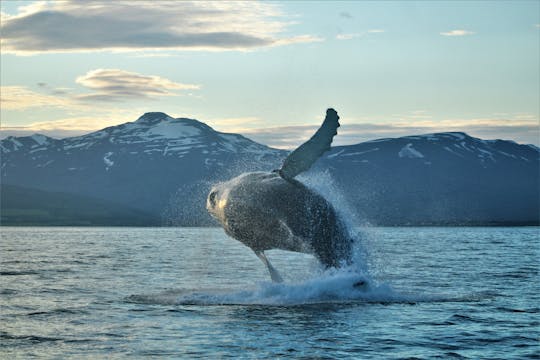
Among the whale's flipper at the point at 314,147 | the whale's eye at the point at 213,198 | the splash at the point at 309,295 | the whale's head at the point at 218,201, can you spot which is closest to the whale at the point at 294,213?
the whale's flipper at the point at 314,147

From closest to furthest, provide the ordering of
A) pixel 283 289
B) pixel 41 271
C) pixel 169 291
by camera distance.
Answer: pixel 283 289
pixel 169 291
pixel 41 271

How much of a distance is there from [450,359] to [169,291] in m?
10.9

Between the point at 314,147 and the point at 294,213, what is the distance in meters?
1.66

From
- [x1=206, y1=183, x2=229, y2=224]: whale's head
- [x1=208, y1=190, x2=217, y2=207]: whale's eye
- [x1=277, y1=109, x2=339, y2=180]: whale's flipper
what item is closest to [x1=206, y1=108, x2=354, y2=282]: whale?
[x1=277, y1=109, x2=339, y2=180]: whale's flipper

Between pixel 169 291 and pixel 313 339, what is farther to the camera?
pixel 169 291

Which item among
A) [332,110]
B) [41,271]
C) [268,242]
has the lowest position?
[41,271]

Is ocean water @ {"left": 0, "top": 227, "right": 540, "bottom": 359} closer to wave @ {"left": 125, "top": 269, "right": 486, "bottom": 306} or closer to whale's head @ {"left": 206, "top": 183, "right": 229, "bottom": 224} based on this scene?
wave @ {"left": 125, "top": 269, "right": 486, "bottom": 306}

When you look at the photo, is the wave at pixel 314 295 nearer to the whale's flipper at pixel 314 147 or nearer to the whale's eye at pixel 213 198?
the whale's eye at pixel 213 198

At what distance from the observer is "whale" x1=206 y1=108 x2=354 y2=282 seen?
18.0 metres

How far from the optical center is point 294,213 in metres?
17.9

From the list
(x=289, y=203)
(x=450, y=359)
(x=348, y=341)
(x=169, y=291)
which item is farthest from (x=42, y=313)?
(x=450, y=359)

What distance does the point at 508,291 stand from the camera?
2231 centimetres

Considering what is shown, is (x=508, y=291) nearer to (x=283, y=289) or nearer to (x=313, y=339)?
(x=283, y=289)

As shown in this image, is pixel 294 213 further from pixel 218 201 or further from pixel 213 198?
pixel 213 198
